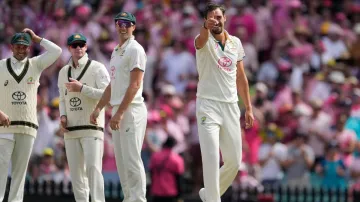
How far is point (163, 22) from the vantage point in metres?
26.8

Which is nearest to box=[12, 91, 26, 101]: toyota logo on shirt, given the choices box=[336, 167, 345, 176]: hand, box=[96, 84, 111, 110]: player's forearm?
box=[96, 84, 111, 110]: player's forearm

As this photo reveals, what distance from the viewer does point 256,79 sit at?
25969 millimetres

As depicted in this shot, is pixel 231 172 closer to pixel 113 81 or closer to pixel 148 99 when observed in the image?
pixel 113 81

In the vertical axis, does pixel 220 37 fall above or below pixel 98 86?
above

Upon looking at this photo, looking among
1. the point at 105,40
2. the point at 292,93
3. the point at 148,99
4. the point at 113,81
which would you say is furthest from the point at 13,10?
the point at 113,81

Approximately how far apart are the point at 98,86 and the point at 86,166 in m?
1.15

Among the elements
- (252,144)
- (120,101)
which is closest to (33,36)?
(120,101)

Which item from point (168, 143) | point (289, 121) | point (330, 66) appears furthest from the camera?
point (330, 66)

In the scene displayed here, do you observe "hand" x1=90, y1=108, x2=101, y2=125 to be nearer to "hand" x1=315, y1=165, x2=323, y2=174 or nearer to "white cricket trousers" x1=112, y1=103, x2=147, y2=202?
"white cricket trousers" x1=112, y1=103, x2=147, y2=202

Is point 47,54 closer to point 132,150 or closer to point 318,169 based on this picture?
point 132,150

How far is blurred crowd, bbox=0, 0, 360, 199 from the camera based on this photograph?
22.9m

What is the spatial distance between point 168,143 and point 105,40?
553 cm

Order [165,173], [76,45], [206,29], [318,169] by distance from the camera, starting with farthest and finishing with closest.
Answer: [318,169] → [165,173] → [76,45] → [206,29]

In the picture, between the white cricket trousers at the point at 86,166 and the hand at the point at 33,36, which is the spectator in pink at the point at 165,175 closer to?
the white cricket trousers at the point at 86,166
